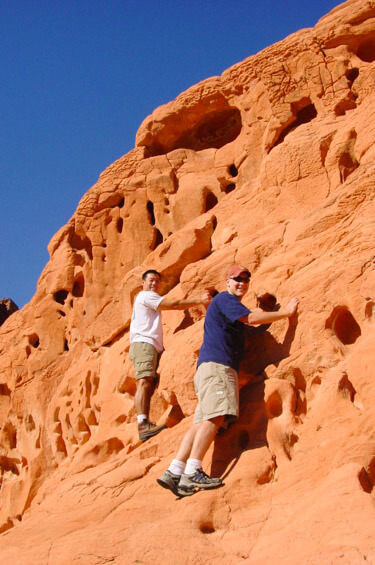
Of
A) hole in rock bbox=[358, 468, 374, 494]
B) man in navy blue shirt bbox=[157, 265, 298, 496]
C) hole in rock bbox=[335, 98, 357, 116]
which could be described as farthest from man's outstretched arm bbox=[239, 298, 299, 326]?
hole in rock bbox=[335, 98, 357, 116]

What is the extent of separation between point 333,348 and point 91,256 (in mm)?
6591

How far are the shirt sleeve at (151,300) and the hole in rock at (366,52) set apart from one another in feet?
14.0

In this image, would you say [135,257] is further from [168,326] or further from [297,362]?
[297,362]

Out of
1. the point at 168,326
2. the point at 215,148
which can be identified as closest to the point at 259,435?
the point at 168,326

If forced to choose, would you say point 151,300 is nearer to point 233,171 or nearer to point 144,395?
point 144,395

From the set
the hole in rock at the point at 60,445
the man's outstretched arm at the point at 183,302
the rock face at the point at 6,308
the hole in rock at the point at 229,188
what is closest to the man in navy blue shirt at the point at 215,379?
the man's outstretched arm at the point at 183,302

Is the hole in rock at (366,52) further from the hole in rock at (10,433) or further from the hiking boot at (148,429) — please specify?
the hole in rock at (10,433)

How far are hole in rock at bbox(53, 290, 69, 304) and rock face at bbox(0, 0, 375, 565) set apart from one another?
0.10m

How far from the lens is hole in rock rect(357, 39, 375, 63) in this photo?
7959 millimetres

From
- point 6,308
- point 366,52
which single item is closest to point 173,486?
point 366,52

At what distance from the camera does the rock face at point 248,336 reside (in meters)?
4.14

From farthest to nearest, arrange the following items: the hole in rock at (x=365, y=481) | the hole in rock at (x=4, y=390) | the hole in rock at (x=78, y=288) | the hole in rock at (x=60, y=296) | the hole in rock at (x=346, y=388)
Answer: the hole in rock at (x=4, y=390) < the hole in rock at (x=60, y=296) < the hole in rock at (x=78, y=288) < the hole in rock at (x=346, y=388) < the hole in rock at (x=365, y=481)

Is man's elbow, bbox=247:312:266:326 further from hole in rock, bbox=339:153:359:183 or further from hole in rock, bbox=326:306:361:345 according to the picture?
hole in rock, bbox=339:153:359:183

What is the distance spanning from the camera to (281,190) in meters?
7.12
